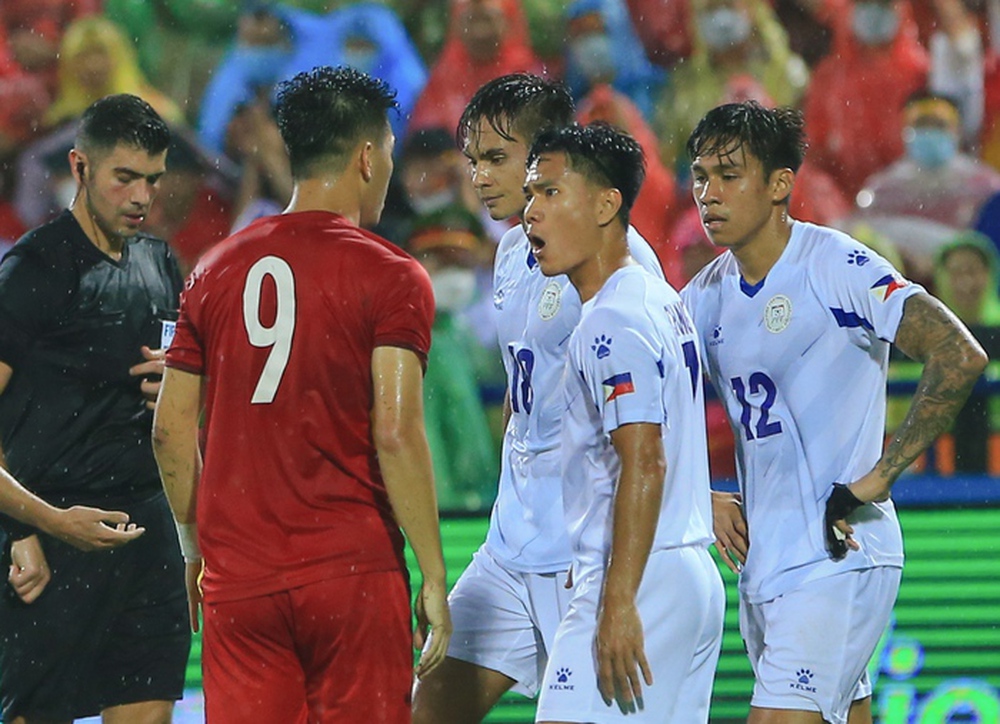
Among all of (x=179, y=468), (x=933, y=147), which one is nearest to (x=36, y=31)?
(x=933, y=147)

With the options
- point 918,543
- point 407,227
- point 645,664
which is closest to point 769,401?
point 645,664

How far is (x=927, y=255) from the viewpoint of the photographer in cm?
869

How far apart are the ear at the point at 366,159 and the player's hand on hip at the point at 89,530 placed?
1.45 meters

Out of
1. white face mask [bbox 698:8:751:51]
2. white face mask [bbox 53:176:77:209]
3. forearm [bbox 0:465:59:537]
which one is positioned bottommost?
Result: forearm [bbox 0:465:59:537]

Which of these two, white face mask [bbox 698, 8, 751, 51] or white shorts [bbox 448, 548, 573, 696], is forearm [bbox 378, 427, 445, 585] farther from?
white face mask [bbox 698, 8, 751, 51]

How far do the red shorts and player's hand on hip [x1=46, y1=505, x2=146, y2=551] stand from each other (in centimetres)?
99

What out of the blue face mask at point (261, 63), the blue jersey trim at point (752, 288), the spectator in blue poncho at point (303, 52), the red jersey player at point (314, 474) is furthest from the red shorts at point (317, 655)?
the blue face mask at point (261, 63)

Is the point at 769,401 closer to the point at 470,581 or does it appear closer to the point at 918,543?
the point at 470,581

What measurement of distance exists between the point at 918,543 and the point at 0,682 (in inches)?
146

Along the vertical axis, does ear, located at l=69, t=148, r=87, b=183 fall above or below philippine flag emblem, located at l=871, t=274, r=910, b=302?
above

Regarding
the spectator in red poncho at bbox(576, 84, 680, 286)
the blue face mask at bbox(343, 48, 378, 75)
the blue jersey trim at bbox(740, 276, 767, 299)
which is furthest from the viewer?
the blue face mask at bbox(343, 48, 378, 75)

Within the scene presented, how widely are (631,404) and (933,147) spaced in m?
5.87

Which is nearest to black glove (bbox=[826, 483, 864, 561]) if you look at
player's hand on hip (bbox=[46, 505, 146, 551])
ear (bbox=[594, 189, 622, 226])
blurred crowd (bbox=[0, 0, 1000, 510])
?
ear (bbox=[594, 189, 622, 226])

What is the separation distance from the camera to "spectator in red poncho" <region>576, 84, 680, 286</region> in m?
8.59
